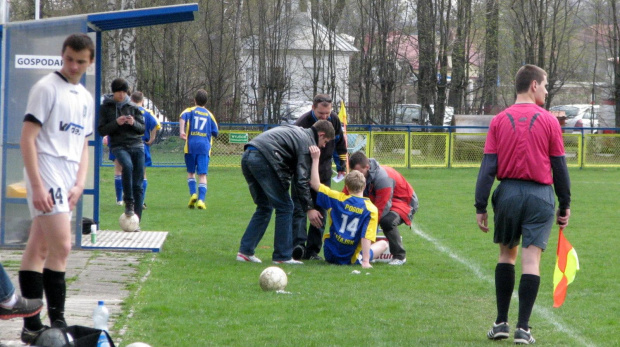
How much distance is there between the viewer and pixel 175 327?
5.47 metres

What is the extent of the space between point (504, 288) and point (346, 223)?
117 inches

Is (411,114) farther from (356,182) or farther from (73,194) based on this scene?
(73,194)

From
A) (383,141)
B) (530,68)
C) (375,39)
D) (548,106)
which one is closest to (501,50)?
(548,106)

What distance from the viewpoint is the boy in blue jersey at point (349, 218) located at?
326 inches

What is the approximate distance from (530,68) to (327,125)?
3.04 metres

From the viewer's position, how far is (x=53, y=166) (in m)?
4.65

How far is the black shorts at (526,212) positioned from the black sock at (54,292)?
2859 mm

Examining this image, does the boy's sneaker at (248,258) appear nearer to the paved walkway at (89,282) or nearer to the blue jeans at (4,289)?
the paved walkway at (89,282)

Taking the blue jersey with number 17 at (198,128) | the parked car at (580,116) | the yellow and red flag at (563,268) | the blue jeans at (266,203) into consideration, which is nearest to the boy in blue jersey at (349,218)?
the blue jeans at (266,203)

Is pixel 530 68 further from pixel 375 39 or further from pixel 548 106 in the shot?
pixel 548 106

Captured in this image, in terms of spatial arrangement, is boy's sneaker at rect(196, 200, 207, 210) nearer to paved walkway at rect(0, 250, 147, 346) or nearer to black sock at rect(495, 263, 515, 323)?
paved walkway at rect(0, 250, 147, 346)

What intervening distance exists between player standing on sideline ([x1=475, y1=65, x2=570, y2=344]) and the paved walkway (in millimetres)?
2584

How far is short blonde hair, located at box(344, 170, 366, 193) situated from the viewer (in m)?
8.34

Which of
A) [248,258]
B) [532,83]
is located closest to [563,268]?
[532,83]
